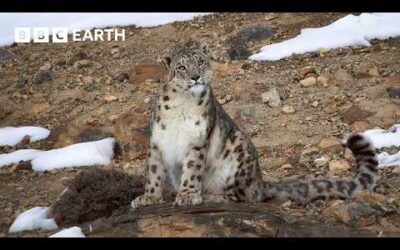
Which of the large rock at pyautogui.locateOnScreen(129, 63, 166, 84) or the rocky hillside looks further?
the large rock at pyautogui.locateOnScreen(129, 63, 166, 84)

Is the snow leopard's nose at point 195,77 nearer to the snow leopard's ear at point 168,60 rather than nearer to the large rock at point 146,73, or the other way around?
the snow leopard's ear at point 168,60

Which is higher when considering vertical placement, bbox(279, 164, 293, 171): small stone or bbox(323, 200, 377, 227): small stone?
bbox(323, 200, 377, 227): small stone

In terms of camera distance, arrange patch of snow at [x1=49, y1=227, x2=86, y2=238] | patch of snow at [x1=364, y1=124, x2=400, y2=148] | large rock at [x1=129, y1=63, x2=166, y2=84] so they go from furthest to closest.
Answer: large rock at [x1=129, y1=63, x2=166, y2=84] → patch of snow at [x1=364, y1=124, x2=400, y2=148] → patch of snow at [x1=49, y1=227, x2=86, y2=238]

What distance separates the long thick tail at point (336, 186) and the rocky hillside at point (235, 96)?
433mm

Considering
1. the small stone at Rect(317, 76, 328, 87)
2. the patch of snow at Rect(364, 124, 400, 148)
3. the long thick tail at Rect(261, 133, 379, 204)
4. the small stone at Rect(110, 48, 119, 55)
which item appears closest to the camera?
the long thick tail at Rect(261, 133, 379, 204)

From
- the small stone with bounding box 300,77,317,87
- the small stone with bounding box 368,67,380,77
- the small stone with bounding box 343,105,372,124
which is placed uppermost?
the small stone with bounding box 368,67,380,77

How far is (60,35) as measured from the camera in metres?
22.9

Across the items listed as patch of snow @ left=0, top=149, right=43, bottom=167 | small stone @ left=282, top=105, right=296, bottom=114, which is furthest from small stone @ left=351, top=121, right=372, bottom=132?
patch of snow @ left=0, top=149, right=43, bottom=167

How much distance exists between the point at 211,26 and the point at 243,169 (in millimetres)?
12772

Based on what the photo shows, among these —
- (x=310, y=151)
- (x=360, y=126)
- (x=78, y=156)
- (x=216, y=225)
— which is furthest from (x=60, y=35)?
(x=216, y=225)

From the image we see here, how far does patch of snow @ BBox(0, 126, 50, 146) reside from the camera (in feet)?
55.7

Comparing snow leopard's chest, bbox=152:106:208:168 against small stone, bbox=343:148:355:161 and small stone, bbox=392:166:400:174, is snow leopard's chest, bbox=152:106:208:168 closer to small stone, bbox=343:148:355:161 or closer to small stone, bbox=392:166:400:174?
small stone, bbox=392:166:400:174

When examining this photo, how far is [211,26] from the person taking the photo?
22000 millimetres

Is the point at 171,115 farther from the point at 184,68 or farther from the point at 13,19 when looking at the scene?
the point at 13,19
